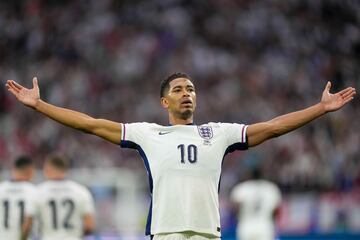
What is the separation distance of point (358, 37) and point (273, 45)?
1811 mm

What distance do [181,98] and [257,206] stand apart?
691 centimetres

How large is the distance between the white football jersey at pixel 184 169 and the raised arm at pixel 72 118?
0.26 feet

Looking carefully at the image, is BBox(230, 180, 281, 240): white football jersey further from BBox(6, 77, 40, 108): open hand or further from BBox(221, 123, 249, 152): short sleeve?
BBox(6, 77, 40, 108): open hand

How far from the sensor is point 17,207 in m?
10.1

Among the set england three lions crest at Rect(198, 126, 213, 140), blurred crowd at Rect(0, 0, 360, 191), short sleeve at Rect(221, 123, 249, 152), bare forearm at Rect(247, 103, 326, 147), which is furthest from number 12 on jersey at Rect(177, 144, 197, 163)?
blurred crowd at Rect(0, 0, 360, 191)

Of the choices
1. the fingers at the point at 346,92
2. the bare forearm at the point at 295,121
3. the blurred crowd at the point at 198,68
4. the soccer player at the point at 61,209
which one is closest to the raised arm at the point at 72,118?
the bare forearm at the point at 295,121

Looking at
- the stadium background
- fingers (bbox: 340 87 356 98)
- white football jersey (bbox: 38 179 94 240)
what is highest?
the stadium background

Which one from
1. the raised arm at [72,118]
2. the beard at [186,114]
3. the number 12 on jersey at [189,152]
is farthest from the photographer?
the beard at [186,114]

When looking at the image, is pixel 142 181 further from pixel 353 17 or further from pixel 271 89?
pixel 353 17

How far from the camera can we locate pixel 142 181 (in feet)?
55.1

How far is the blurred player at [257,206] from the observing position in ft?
41.4

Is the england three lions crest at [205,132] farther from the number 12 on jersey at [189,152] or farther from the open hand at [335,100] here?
the open hand at [335,100]

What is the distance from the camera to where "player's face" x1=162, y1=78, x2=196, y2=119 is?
5.92 metres

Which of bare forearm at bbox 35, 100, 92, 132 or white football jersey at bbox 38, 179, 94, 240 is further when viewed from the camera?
white football jersey at bbox 38, 179, 94, 240
